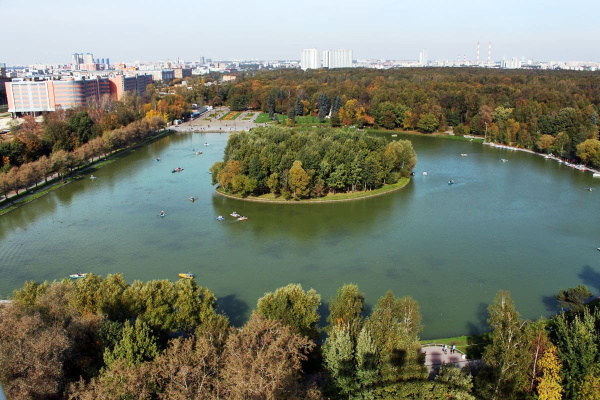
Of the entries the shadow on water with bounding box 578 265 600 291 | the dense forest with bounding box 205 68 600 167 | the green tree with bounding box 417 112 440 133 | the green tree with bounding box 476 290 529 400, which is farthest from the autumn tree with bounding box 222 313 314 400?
the green tree with bounding box 417 112 440 133

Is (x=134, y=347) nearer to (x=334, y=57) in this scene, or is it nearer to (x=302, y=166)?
(x=302, y=166)

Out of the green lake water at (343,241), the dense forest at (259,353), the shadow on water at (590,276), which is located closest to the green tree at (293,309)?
the dense forest at (259,353)

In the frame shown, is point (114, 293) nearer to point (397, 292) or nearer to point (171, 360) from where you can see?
point (171, 360)

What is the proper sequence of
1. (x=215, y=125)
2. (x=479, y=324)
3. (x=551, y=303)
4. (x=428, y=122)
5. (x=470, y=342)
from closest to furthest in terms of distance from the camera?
(x=470, y=342) → (x=479, y=324) → (x=551, y=303) → (x=428, y=122) → (x=215, y=125)

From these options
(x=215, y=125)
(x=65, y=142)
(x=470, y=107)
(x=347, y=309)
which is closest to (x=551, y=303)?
(x=347, y=309)

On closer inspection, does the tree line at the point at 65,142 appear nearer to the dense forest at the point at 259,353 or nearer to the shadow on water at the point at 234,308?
the shadow on water at the point at 234,308

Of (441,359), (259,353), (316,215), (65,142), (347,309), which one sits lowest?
(441,359)
